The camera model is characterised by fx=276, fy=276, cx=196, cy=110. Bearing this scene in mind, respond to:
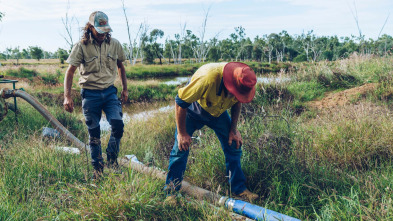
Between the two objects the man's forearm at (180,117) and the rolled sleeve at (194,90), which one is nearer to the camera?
the rolled sleeve at (194,90)

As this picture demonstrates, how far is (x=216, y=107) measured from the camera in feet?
8.62

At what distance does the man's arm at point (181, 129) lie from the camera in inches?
98.9

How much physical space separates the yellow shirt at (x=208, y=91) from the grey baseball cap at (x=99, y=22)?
1461 mm

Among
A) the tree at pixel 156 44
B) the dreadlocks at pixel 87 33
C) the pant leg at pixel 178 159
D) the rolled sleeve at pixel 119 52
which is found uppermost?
the tree at pixel 156 44

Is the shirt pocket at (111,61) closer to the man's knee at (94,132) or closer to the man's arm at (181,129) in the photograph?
the man's knee at (94,132)

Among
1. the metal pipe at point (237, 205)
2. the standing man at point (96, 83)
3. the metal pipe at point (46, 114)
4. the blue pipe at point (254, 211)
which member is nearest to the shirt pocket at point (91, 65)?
the standing man at point (96, 83)

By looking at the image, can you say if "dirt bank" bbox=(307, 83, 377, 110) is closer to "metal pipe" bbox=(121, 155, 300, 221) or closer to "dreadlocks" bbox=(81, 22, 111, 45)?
"metal pipe" bbox=(121, 155, 300, 221)

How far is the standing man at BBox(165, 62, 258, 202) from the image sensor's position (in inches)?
91.4

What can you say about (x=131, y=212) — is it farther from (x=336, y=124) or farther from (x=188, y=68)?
(x=188, y=68)

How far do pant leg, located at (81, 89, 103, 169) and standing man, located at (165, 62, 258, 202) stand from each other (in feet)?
3.49

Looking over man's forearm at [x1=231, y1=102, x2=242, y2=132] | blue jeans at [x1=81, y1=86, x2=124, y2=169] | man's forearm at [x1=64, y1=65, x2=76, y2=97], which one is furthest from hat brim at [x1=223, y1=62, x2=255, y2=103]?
man's forearm at [x1=64, y1=65, x2=76, y2=97]

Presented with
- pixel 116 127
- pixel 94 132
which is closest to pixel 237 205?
pixel 116 127

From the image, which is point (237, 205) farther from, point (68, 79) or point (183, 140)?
point (68, 79)

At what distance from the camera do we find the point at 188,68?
108 ft
